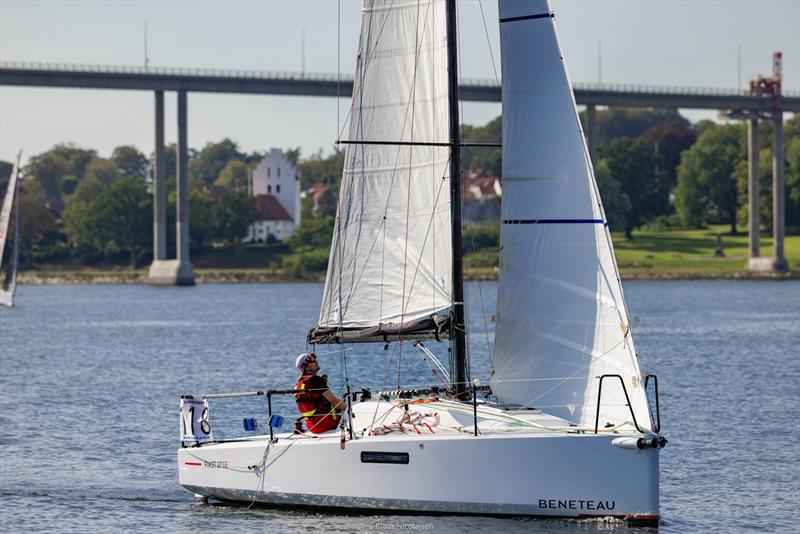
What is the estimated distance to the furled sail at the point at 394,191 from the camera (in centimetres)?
2230

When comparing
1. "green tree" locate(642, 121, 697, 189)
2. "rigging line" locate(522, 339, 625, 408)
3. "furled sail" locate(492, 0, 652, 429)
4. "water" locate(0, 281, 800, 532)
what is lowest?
"water" locate(0, 281, 800, 532)

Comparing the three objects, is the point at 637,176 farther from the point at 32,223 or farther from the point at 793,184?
the point at 32,223

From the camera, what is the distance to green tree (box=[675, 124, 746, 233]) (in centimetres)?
16625

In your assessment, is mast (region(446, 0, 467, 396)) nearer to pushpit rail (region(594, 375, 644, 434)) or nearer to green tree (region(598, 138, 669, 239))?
pushpit rail (region(594, 375, 644, 434))

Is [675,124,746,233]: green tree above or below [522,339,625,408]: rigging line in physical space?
above

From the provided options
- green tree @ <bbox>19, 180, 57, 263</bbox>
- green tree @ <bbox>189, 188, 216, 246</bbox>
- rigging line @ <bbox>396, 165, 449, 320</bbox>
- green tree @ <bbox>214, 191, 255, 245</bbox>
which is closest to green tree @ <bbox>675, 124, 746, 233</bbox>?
green tree @ <bbox>214, 191, 255, 245</bbox>

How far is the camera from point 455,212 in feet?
72.4

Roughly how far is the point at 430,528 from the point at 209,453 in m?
3.90

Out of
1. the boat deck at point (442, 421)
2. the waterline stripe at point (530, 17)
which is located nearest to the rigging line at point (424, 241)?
the boat deck at point (442, 421)

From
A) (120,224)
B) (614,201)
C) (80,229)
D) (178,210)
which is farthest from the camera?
(80,229)

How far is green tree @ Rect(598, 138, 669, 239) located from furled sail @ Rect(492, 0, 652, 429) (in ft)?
479

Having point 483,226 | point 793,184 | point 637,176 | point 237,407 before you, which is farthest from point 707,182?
point 237,407

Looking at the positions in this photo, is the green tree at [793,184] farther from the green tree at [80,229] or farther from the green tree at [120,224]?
the green tree at [80,229]

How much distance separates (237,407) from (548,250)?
1583cm
